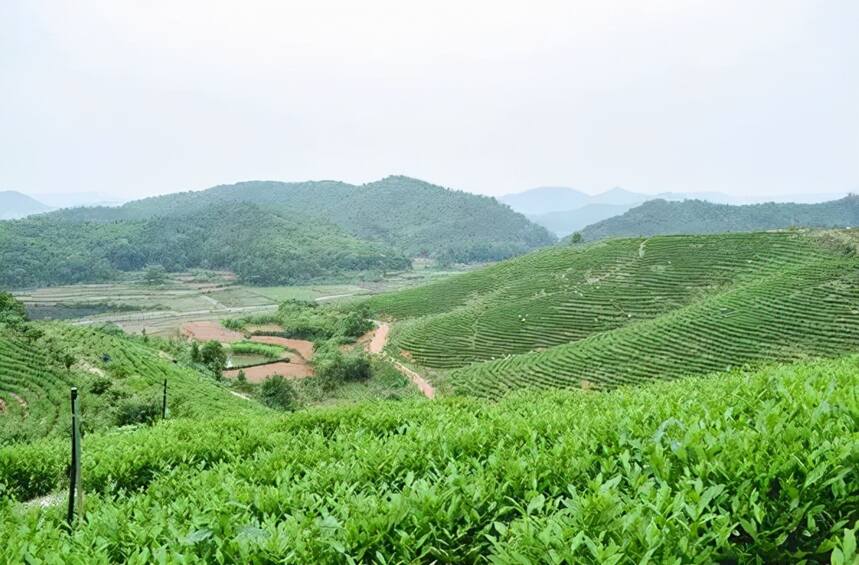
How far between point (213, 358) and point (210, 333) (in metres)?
15.8

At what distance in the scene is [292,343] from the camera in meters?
53.6

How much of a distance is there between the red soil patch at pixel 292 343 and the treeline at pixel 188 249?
54438 millimetres

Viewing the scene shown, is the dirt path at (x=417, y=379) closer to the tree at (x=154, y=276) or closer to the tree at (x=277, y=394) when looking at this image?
the tree at (x=277, y=394)

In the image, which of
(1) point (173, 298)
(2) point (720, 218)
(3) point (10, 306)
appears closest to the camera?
(3) point (10, 306)

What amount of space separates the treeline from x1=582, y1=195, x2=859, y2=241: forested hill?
3363 inches

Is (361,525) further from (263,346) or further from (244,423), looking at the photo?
(263,346)

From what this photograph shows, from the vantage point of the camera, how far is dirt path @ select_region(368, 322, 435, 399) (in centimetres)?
3588

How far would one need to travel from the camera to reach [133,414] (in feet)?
55.0

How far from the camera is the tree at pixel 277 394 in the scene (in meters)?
33.0

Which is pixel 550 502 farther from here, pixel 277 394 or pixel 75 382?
pixel 277 394

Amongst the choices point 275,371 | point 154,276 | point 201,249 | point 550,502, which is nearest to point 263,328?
point 275,371

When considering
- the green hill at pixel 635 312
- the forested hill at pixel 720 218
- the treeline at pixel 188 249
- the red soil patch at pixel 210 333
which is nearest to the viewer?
the green hill at pixel 635 312

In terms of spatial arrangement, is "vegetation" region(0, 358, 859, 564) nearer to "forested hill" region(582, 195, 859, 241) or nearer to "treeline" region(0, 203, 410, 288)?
"treeline" region(0, 203, 410, 288)

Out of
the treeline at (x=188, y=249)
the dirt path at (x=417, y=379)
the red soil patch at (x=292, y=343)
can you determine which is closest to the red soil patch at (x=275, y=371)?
the red soil patch at (x=292, y=343)
